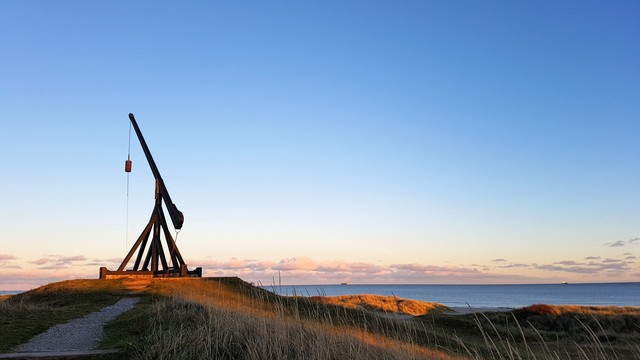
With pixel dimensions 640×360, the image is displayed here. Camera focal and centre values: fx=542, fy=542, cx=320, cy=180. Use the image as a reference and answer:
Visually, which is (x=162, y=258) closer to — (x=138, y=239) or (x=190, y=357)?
(x=138, y=239)

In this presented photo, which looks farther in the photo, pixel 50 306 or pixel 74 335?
pixel 50 306

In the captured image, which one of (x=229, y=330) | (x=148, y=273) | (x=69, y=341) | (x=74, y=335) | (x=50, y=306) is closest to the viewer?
(x=229, y=330)

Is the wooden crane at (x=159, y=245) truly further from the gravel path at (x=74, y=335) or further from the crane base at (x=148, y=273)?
the gravel path at (x=74, y=335)

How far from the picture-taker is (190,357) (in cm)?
636

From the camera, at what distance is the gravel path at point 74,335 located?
8.31 m

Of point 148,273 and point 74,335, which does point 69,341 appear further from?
point 148,273

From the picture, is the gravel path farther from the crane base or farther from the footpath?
the crane base

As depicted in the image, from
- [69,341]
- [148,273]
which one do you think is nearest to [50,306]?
[69,341]

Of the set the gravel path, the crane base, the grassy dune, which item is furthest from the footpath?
the crane base

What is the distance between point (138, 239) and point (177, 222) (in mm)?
1949

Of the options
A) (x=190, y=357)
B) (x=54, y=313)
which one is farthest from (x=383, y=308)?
(x=190, y=357)

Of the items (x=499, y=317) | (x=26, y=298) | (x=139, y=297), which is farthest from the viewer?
(x=499, y=317)

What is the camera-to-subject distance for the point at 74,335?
9445 millimetres

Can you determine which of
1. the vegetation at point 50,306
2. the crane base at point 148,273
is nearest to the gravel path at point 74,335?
the vegetation at point 50,306
